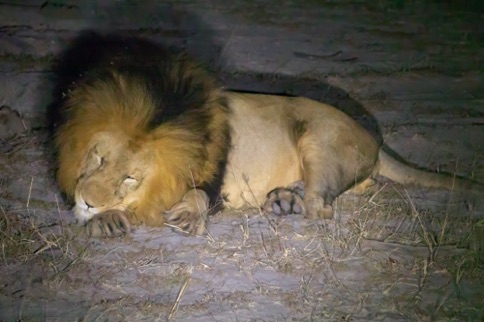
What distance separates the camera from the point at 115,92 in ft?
11.6

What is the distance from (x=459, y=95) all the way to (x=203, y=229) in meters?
3.29

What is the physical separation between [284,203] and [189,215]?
1.98 ft

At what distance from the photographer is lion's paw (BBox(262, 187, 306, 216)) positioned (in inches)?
160

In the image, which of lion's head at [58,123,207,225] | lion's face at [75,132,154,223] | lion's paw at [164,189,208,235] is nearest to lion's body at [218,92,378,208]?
lion's paw at [164,189,208,235]

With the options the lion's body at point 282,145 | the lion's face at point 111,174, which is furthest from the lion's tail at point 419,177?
the lion's face at point 111,174

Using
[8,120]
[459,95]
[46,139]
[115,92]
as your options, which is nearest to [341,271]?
[115,92]

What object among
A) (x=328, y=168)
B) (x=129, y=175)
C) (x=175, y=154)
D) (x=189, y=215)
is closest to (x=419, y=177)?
(x=328, y=168)

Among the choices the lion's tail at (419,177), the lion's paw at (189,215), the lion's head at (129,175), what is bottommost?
the lion's tail at (419,177)

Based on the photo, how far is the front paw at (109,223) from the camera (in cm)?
353

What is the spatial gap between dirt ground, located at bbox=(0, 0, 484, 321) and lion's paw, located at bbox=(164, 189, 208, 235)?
6cm

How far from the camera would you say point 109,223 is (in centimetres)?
354

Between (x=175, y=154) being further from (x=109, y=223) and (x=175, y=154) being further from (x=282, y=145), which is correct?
(x=282, y=145)

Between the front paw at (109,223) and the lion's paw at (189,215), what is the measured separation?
206mm

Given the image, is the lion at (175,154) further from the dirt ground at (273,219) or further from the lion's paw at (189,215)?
the dirt ground at (273,219)
